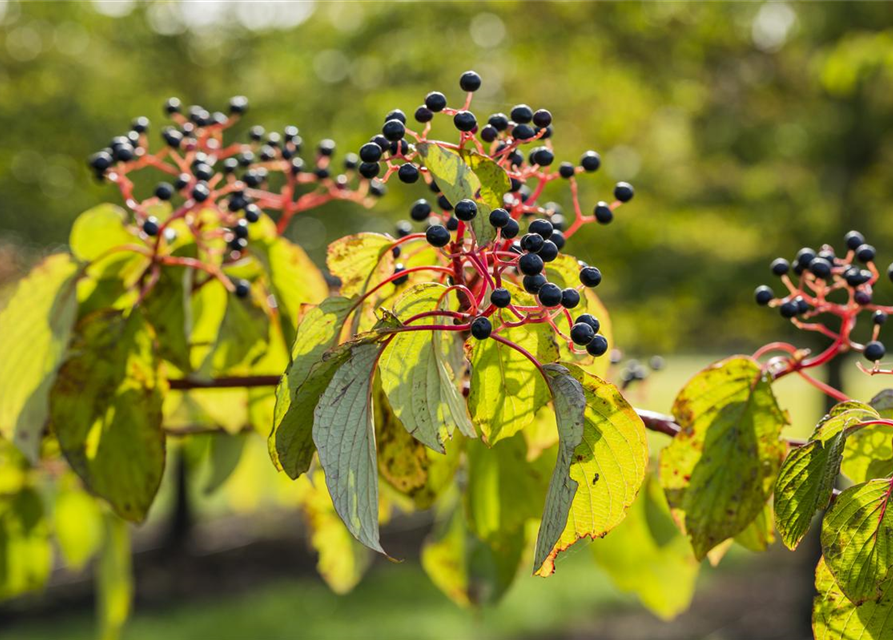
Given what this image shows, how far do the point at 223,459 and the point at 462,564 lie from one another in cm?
54

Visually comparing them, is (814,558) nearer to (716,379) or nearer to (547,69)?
(547,69)

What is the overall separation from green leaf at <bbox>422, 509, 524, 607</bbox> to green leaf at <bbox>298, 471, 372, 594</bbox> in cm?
15

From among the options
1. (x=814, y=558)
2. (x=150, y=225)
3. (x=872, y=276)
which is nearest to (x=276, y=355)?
(x=150, y=225)

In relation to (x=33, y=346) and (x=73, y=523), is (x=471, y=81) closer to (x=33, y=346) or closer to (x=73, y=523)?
(x=33, y=346)

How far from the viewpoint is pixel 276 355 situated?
4.47 ft

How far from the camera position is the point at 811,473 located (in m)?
0.80

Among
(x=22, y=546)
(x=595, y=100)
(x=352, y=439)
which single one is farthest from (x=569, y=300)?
(x=595, y=100)

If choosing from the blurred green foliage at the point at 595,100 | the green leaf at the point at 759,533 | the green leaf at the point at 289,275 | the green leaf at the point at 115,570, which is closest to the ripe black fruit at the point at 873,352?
the green leaf at the point at 759,533

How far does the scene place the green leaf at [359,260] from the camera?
0.97 m

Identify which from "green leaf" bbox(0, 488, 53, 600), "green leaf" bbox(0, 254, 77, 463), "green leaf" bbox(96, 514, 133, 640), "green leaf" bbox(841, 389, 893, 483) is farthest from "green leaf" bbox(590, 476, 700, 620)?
"green leaf" bbox(0, 488, 53, 600)

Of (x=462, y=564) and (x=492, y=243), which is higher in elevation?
(x=492, y=243)

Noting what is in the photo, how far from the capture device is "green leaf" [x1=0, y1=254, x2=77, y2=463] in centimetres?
117

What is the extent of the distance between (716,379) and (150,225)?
31.6 inches

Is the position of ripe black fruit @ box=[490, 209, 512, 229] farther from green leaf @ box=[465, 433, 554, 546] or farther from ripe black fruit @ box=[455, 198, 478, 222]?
green leaf @ box=[465, 433, 554, 546]
